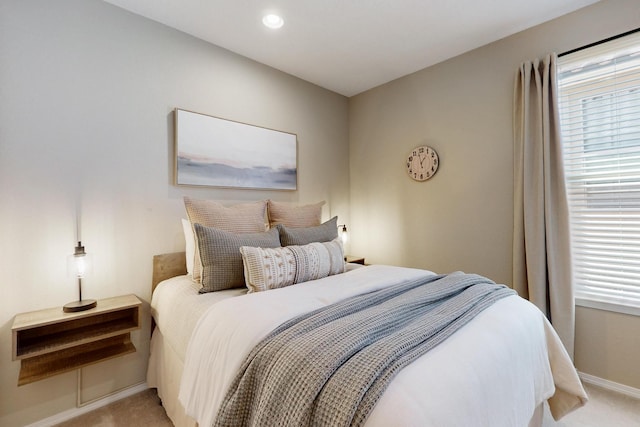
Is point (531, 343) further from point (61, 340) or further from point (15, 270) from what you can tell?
point (15, 270)

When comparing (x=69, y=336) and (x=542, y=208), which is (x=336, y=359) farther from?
(x=542, y=208)

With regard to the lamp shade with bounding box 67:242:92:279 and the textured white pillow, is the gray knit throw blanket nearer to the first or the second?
the textured white pillow

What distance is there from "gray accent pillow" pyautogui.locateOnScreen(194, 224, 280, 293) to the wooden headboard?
594 millimetres

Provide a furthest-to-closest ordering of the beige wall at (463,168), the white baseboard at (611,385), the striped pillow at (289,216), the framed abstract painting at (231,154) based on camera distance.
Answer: the striped pillow at (289,216), the framed abstract painting at (231,154), the beige wall at (463,168), the white baseboard at (611,385)

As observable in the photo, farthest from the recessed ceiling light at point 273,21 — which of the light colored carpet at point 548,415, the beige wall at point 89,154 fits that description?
the light colored carpet at point 548,415

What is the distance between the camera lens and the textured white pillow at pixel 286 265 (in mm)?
1700

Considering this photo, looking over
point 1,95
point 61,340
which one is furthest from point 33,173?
point 61,340

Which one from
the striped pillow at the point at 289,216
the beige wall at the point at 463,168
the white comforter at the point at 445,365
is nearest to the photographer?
the white comforter at the point at 445,365

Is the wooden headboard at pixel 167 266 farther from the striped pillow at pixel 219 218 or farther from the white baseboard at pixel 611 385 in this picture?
the white baseboard at pixel 611 385

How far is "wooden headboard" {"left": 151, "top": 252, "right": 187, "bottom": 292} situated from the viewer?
2.14m

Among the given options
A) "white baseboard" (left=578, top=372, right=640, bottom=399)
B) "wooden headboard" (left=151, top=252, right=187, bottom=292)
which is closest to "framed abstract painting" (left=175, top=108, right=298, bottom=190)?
"wooden headboard" (left=151, top=252, right=187, bottom=292)

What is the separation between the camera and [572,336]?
2086mm

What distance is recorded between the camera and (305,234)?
7.32 ft

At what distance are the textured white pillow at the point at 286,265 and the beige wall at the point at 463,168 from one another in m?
1.32
